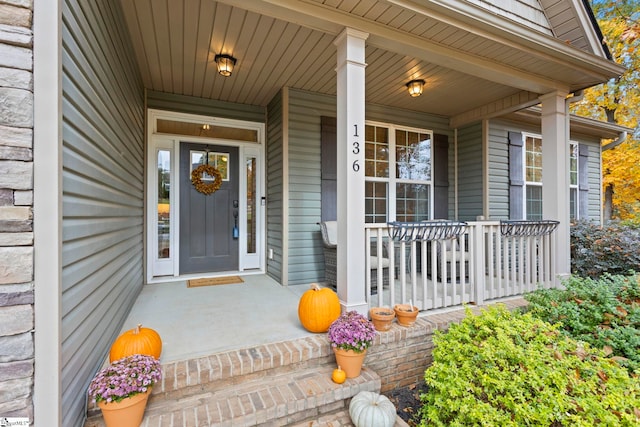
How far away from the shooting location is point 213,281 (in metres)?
3.77

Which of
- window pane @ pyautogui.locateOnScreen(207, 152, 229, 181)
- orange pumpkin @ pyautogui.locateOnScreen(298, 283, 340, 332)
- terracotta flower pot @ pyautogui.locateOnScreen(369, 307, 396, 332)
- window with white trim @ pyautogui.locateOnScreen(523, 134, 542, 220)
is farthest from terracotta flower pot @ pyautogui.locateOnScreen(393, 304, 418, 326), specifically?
window with white trim @ pyautogui.locateOnScreen(523, 134, 542, 220)

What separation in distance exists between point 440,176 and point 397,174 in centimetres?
89

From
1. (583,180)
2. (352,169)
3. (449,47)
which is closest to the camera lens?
(352,169)

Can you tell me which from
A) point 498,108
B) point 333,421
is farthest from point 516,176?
point 333,421

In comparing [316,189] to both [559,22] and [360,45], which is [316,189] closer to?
[360,45]

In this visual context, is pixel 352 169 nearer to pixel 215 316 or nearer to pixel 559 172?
pixel 215 316

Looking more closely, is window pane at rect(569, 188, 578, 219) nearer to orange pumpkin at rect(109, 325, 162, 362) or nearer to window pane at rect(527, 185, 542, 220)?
window pane at rect(527, 185, 542, 220)

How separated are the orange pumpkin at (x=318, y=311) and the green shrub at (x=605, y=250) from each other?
12.5 ft

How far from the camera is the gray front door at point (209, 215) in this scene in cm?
398

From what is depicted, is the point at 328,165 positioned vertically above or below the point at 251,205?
above

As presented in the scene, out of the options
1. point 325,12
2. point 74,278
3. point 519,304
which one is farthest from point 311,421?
point 325,12

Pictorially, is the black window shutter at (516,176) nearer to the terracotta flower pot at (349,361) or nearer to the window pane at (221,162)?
the terracotta flower pot at (349,361)

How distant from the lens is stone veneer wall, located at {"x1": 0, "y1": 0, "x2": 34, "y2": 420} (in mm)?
1070

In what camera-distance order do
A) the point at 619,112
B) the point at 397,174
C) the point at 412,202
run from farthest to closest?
the point at 619,112, the point at 412,202, the point at 397,174
